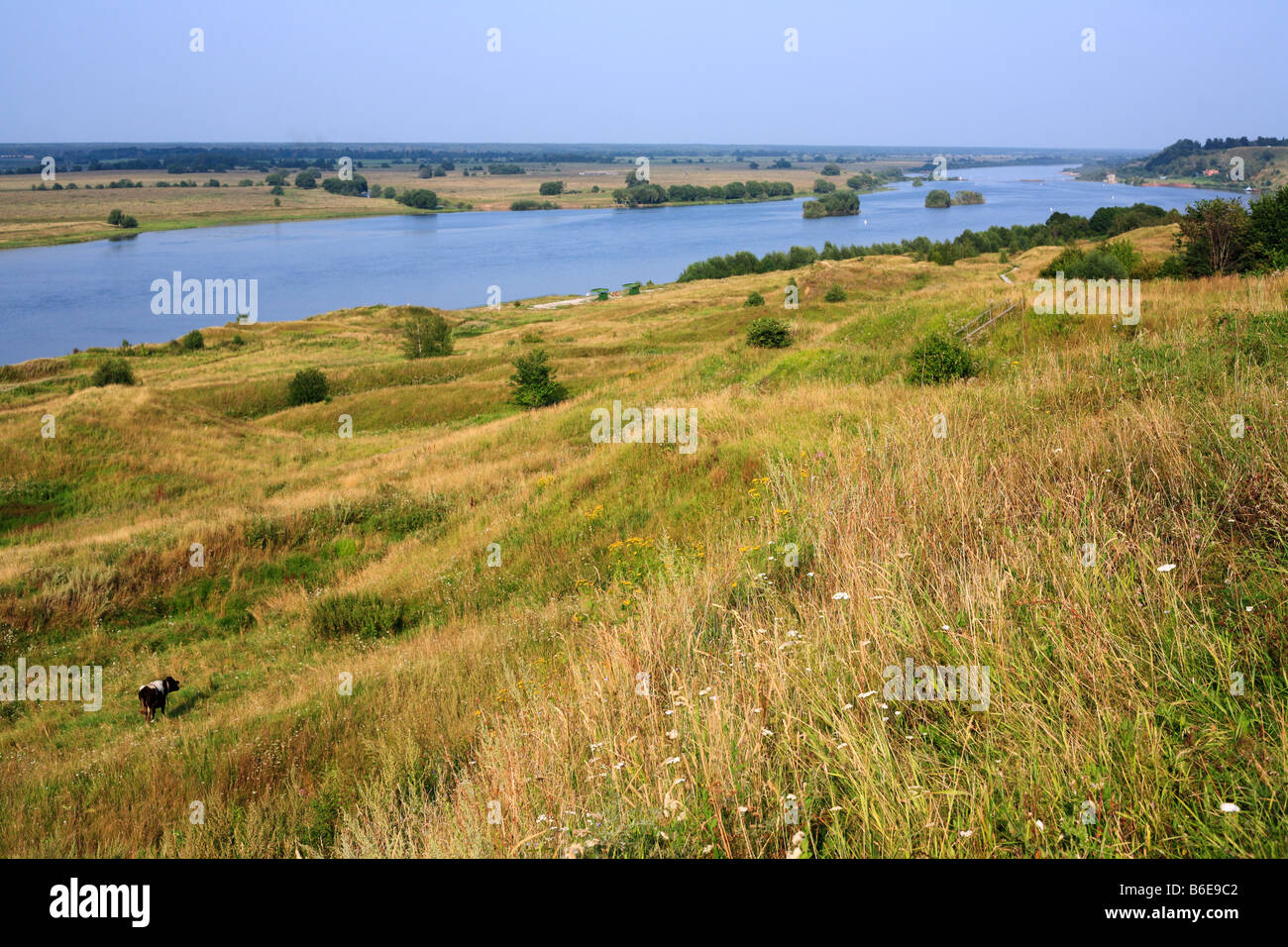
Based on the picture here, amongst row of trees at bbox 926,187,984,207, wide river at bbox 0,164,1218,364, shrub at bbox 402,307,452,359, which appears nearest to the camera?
shrub at bbox 402,307,452,359

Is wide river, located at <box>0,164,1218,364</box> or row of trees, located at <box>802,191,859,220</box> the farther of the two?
row of trees, located at <box>802,191,859,220</box>

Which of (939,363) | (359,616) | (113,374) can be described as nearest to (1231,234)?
(939,363)

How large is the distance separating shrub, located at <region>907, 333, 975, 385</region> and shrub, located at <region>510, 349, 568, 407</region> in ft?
72.0

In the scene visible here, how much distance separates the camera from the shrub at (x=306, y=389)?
42781 mm

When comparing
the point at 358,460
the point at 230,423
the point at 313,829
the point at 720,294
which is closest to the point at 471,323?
the point at 720,294

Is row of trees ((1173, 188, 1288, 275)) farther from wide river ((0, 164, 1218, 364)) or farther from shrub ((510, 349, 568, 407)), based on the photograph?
wide river ((0, 164, 1218, 364))

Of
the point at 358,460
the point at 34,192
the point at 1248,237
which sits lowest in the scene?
the point at 358,460

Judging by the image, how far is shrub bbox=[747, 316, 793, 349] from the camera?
2856 centimetres

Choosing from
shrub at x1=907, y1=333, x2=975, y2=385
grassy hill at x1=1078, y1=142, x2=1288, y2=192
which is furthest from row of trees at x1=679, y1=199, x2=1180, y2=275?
shrub at x1=907, y1=333, x2=975, y2=385

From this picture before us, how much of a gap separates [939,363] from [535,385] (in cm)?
2359

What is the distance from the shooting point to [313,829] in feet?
15.8

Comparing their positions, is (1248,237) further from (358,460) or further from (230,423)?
(230,423)
